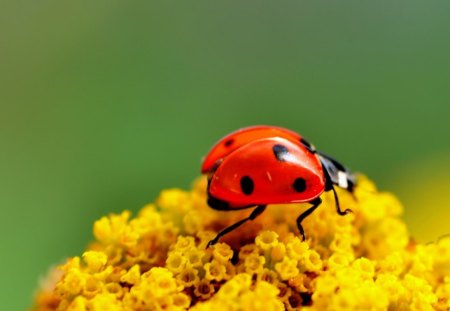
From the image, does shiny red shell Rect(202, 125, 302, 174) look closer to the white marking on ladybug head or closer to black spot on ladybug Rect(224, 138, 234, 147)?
black spot on ladybug Rect(224, 138, 234, 147)

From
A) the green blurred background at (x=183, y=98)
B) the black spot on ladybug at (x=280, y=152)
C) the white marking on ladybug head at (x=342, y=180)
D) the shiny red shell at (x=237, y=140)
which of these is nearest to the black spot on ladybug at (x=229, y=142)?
the shiny red shell at (x=237, y=140)

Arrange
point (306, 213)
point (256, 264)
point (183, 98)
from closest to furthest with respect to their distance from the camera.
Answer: point (256, 264)
point (306, 213)
point (183, 98)

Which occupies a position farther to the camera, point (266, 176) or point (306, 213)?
point (306, 213)

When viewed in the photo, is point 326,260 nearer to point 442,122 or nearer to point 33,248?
point 33,248

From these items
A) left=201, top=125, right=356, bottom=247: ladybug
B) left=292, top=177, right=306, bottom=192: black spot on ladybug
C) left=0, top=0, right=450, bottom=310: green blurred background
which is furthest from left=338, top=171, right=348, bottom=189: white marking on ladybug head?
left=0, top=0, right=450, bottom=310: green blurred background

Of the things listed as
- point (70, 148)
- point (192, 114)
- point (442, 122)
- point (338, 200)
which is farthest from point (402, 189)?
point (338, 200)

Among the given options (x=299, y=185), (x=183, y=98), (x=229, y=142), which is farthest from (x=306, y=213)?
(x=183, y=98)

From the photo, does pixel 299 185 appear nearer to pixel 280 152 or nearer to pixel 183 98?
pixel 280 152
